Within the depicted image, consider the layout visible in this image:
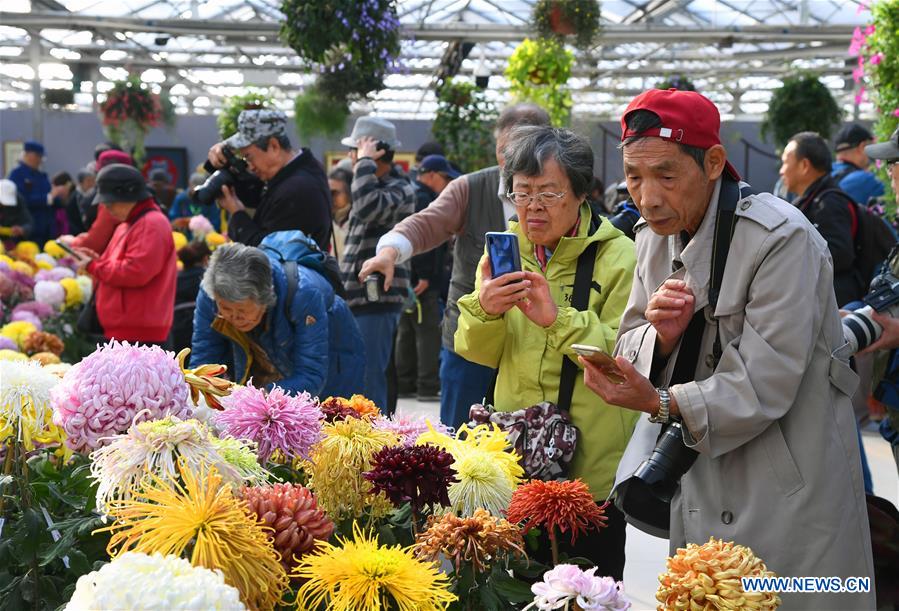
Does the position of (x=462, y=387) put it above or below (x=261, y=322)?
below

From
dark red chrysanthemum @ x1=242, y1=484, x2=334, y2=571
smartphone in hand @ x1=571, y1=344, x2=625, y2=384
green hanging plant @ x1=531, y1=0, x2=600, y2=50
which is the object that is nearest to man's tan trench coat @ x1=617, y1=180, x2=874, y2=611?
smartphone in hand @ x1=571, y1=344, x2=625, y2=384

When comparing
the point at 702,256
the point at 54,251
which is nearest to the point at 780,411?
the point at 702,256

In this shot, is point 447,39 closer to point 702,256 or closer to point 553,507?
point 702,256

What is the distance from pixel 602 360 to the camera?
1770mm

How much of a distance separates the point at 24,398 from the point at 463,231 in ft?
6.82

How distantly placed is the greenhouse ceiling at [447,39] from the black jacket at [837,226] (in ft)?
20.0

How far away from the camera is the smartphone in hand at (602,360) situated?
5.67ft

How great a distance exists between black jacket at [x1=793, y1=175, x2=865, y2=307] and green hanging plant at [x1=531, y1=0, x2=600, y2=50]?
418 centimetres

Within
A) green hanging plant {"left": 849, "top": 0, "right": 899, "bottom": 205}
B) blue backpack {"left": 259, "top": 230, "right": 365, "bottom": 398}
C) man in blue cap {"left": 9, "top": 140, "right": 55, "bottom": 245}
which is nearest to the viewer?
blue backpack {"left": 259, "top": 230, "right": 365, "bottom": 398}

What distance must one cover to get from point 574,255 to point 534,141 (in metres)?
0.30

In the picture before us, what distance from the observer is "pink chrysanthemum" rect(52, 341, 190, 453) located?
5.32ft

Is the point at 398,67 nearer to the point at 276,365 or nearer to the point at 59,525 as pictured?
the point at 276,365

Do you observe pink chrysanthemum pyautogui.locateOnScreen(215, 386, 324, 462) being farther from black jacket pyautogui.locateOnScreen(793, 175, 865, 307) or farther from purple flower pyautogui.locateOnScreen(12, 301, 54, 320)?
purple flower pyautogui.locateOnScreen(12, 301, 54, 320)

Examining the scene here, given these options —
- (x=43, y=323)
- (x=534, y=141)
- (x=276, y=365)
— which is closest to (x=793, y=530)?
(x=534, y=141)
